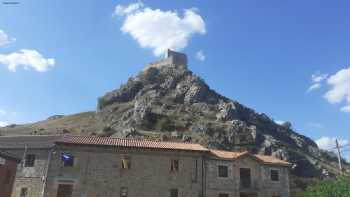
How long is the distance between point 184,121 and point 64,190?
52.7 metres

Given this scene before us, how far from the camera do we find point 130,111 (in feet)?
296

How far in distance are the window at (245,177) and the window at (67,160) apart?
18554 mm

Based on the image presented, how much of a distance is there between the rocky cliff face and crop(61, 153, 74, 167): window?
34.2m

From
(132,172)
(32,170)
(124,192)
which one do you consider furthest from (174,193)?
(32,170)

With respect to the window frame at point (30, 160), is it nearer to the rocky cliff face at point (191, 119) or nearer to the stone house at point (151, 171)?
the stone house at point (151, 171)

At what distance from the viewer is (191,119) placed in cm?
8812

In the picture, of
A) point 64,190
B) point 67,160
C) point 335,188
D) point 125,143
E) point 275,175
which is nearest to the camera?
point 335,188

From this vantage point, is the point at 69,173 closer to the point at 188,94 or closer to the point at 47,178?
the point at 47,178

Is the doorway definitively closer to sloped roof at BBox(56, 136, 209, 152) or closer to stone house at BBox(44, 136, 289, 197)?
stone house at BBox(44, 136, 289, 197)

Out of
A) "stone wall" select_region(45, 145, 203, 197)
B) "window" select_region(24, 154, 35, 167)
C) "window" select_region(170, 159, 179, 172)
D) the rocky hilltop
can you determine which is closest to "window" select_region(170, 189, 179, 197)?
"stone wall" select_region(45, 145, 203, 197)

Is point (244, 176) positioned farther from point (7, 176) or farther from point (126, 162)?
point (7, 176)

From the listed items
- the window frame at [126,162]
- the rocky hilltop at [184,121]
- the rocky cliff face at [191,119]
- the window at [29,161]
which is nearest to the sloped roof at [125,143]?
the window frame at [126,162]

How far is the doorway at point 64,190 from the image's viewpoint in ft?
115

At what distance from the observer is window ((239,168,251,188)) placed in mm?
39219
